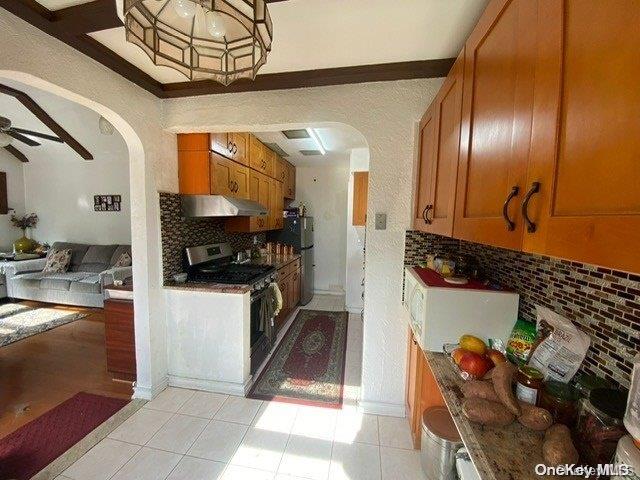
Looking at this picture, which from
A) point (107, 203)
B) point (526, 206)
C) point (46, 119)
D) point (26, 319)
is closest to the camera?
point (526, 206)

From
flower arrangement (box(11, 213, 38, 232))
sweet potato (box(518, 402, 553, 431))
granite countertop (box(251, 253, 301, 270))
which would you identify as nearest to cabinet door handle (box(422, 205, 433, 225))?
sweet potato (box(518, 402, 553, 431))

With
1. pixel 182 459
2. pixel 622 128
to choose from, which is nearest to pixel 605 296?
pixel 622 128

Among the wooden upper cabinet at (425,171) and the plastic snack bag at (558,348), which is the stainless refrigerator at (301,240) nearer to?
the wooden upper cabinet at (425,171)

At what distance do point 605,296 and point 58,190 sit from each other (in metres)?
7.30

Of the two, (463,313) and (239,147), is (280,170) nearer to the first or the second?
(239,147)

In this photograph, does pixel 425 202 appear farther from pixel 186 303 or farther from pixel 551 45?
pixel 186 303

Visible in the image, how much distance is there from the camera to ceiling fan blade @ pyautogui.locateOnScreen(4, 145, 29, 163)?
15.4 feet

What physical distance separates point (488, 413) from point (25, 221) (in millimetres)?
7532

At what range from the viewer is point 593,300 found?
33.6 inches

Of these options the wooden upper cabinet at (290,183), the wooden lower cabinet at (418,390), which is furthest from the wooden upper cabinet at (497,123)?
the wooden upper cabinet at (290,183)

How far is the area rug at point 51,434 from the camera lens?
4.80ft

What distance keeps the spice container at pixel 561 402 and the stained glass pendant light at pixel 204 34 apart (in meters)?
1.39

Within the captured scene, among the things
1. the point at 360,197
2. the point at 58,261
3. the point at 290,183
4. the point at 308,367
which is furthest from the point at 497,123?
the point at 58,261

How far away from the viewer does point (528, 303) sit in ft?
3.86
